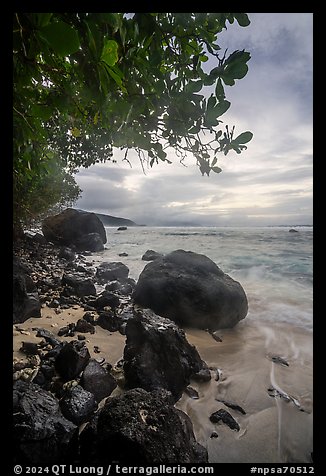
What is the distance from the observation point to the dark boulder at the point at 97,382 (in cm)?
222

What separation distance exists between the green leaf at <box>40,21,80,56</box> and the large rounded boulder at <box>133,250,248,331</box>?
3.99 metres

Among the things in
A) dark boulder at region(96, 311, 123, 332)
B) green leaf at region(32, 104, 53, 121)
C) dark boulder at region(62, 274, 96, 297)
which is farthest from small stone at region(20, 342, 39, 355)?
green leaf at region(32, 104, 53, 121)

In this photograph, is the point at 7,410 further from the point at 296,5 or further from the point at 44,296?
A: the point at 44,296

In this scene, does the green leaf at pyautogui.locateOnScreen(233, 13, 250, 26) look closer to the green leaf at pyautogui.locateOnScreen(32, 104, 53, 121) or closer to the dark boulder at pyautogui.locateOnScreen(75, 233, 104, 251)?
the green leaf at pyautogui.locateOnScreen(32, 104, 53, 121)

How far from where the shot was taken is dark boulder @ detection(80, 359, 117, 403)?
2.22 metres

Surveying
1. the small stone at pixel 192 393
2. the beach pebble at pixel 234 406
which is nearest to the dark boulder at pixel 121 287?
the small stone at pixel 192 393

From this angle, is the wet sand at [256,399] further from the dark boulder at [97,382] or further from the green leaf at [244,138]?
the green leaf at [244,138]

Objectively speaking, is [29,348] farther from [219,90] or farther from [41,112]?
[219,90]

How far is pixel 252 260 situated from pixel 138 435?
310 inches

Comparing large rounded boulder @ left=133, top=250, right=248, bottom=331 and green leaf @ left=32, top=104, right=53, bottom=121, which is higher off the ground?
green leaf @ left=32, top=104, right=53, bottom=121

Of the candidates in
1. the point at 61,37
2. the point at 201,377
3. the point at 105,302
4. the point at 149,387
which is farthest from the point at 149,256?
the point at 61,37

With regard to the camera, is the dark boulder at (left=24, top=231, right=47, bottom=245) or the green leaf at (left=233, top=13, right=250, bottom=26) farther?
the dark boulder at (left=24, top=231, right=47, bottom=245)

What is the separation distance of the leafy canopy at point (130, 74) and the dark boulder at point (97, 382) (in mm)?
1860

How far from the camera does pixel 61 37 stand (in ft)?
2.50
